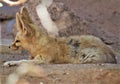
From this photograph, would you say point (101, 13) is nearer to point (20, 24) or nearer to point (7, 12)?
point (7, 12)

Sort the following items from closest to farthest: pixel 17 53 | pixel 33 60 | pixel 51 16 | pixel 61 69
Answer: pixel 61 69 → pixel 33 60 → pixel 17 53 → pixel 51 16

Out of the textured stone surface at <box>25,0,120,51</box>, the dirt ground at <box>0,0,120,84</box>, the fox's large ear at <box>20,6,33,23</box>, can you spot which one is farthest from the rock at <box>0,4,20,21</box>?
the fox's large ear at <box>20,6,33,23</box>

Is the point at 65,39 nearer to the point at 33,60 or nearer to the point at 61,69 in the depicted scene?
the point at 33,60

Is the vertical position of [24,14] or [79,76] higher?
[24,14]


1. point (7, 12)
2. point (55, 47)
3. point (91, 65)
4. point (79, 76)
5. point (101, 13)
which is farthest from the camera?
point (7, 12)

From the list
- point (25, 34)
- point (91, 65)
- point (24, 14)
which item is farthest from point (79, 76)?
point (25, 34)

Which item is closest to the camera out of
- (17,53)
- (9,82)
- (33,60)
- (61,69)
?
(9,82)

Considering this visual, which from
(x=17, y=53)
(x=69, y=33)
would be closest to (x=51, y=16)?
(x=69, y=33)
